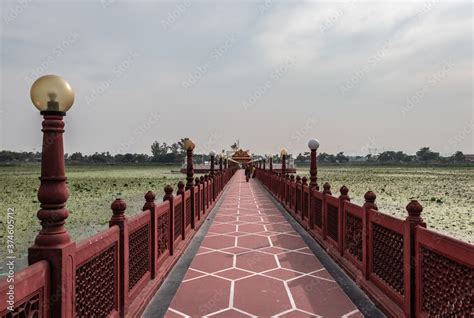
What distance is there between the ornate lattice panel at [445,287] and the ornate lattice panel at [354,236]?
6.32 feet

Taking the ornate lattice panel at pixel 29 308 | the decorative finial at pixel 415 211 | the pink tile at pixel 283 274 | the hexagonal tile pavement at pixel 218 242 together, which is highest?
the decorative finial at pixel 415 211

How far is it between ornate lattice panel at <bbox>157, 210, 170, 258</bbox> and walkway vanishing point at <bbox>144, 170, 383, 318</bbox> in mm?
395

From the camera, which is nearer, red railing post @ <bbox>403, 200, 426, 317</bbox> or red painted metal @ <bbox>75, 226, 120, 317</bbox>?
red painted metal @ <bbox>75, 226, 120, 317</bbox>

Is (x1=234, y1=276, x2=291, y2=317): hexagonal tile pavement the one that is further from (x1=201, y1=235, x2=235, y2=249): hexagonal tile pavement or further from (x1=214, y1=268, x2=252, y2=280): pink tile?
(x1=201, y1=235, x2=235, y2=249): hexagonal tile pavement

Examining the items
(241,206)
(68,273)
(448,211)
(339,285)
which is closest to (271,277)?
(339,285)

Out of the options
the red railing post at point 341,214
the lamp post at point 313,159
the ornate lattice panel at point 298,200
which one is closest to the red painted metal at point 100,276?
the red railing post at point 341,214

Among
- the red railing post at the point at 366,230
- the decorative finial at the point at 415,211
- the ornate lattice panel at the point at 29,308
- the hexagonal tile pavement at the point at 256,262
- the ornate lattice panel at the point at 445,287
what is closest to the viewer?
the ornate lattice panel at the point at 29,308

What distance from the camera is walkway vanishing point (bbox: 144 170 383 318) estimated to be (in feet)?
13.5

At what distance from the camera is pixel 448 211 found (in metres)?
16.2

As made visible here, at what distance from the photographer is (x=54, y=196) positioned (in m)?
2.43

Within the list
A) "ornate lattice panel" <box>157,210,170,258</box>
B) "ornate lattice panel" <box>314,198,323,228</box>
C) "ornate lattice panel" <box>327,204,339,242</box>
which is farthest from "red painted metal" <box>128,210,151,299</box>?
"ornate lattice panel" <box>314,198,323,228</box>

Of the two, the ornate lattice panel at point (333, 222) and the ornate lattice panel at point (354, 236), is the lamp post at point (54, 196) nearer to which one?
the ornate lattice panel at point (354, 236)

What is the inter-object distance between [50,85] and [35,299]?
1.36 metres

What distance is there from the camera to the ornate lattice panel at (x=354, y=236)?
17.0ft
